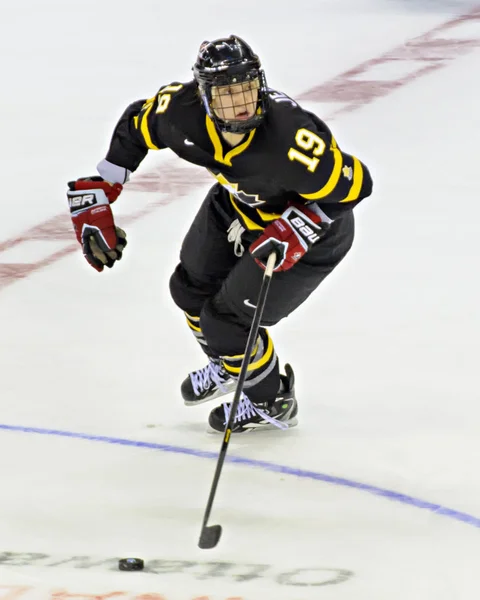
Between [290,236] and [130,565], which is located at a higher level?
[290,236]

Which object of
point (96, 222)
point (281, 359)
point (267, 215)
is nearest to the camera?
point (267, 215)

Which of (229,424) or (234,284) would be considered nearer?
(229,424)

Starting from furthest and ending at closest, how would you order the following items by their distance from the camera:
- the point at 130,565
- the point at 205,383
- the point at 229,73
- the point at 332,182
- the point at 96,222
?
1. the point at 205,383
2. the point at 96,222
3. the point at 332,182
4. the point at 229,73
5. the point at 130,565

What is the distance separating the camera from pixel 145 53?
7234 millimetres

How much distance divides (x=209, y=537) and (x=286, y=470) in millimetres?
499

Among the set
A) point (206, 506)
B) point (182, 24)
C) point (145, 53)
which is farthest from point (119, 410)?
point (182, 24)

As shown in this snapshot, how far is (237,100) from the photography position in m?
3.00

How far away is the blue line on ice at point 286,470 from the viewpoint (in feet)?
10.1

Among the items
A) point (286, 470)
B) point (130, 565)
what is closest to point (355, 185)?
point (286, 470)

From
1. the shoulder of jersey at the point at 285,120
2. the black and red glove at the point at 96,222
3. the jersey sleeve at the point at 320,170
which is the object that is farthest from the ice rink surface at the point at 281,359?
the shoulder of jersey at the point at 285,120

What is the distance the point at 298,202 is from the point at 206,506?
0.77 metres

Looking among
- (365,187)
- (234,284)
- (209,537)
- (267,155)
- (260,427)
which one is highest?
(267,155)

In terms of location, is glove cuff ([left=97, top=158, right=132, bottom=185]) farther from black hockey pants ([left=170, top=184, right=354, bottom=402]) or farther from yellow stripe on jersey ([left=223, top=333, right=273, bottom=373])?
yellow stripe on jersey ([left=223, top=333, right=273, bottom=373])

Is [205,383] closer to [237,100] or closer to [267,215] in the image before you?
[267,215]
